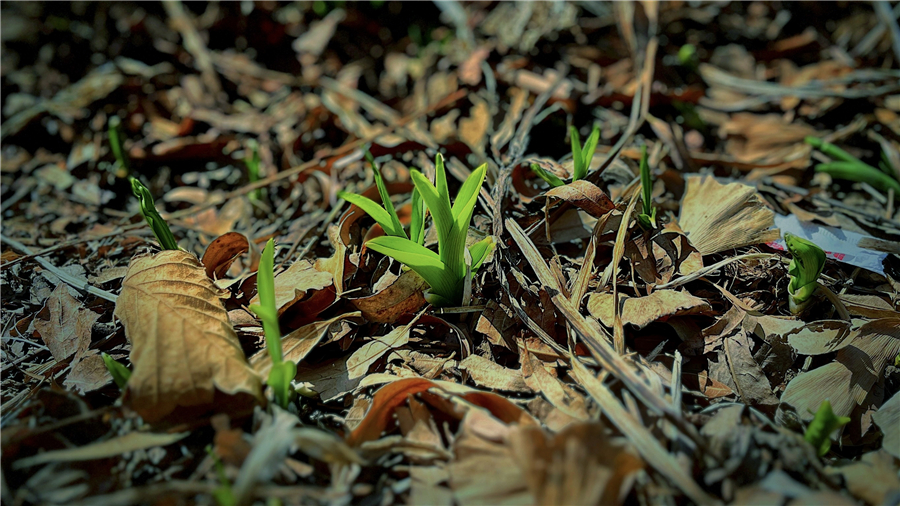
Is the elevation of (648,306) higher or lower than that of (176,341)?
lower

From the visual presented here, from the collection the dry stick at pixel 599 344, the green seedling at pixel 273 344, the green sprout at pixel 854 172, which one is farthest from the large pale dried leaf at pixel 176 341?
the green sprout at pixel 854 172

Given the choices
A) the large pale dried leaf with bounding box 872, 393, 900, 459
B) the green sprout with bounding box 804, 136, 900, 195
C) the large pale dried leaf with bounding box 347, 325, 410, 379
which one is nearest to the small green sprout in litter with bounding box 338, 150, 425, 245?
the large pale dried leaf with bounding box 347, 325, 410, 379

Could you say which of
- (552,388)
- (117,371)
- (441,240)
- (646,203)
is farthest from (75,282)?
(646,203)

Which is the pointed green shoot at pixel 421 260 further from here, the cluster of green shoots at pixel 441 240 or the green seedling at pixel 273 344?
the green seedling at pixel 273 344

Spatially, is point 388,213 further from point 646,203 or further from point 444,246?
point 646,203

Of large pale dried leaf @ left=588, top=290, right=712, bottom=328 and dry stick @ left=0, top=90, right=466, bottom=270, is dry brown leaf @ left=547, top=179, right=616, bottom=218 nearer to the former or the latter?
large pale dried leaf @ left=588, top=290, right=712, bottom=328

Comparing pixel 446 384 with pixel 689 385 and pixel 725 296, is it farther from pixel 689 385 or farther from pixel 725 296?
pixel 725 296

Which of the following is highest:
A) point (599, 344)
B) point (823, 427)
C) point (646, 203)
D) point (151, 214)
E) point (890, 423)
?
point (151, 214)
